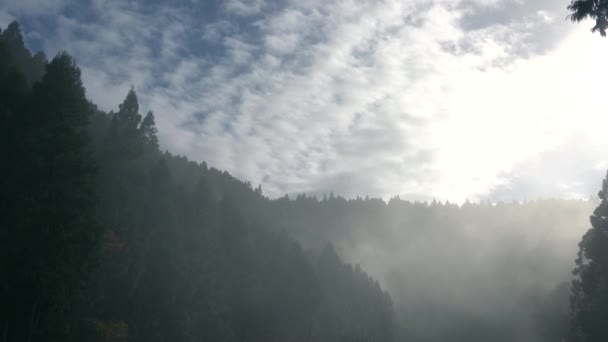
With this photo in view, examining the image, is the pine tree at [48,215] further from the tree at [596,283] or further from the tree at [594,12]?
the tree at [596,283]

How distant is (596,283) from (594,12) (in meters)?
33.2

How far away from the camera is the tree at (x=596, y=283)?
38.5 m

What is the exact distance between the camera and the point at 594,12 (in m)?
14.6

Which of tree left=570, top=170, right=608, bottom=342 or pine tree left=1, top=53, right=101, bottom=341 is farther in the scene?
tree left=570, top=170, right=608, bottom=342

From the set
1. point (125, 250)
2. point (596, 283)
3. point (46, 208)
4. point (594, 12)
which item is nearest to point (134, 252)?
point (125, 250)

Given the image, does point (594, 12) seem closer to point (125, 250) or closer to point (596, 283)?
point (596, 283)

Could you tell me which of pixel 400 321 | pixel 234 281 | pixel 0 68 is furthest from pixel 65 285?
pixel 400 321

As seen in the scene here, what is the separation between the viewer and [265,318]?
3105 inches

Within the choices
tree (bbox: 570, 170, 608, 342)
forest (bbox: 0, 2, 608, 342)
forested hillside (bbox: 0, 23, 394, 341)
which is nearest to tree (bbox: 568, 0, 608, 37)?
forest (bbox: 0, 2, 608, 342)

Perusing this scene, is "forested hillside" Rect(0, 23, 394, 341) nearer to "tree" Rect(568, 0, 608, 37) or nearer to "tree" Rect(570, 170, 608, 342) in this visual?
"tree" Rect(568, 0, 608, 37)

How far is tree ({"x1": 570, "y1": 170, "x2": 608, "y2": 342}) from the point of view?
3850cm

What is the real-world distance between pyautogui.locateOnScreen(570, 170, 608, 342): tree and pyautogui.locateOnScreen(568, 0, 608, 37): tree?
104ft

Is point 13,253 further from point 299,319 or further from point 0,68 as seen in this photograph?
point 299,319

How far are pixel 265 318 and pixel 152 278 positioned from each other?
88.4 ft
